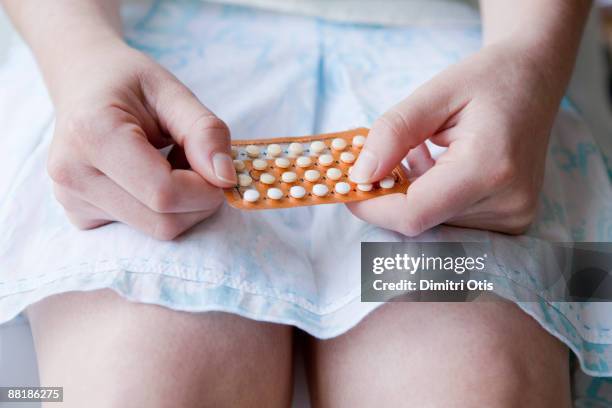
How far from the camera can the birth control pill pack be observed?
0.56 m

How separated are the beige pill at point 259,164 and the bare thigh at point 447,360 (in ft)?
0.52

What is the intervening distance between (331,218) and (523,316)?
0.19 meters

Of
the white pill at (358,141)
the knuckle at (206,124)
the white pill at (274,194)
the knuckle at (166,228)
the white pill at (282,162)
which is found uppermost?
the white pill at (358,141)

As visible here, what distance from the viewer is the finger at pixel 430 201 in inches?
21.6

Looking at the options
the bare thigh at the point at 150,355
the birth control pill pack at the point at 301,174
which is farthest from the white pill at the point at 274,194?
the bare thigh at the point at 150,355

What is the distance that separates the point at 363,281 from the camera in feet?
1.81

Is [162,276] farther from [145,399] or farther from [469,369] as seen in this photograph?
[469,369]

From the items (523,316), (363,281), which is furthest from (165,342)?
(523,316)

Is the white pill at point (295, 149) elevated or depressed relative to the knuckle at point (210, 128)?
elevated

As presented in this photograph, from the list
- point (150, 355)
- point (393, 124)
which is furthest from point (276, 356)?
point (393, 124)

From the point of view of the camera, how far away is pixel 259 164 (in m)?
0.59

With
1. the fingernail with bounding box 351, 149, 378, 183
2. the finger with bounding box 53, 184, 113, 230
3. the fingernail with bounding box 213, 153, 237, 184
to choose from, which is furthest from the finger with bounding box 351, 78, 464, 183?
the finger with bounding box 53, 184, 113, 230

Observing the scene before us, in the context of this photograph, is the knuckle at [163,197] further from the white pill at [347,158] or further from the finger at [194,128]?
the white pill at [347,158]

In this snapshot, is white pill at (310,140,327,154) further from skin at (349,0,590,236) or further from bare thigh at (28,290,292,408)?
bare thigh at (28,290,292,408)
